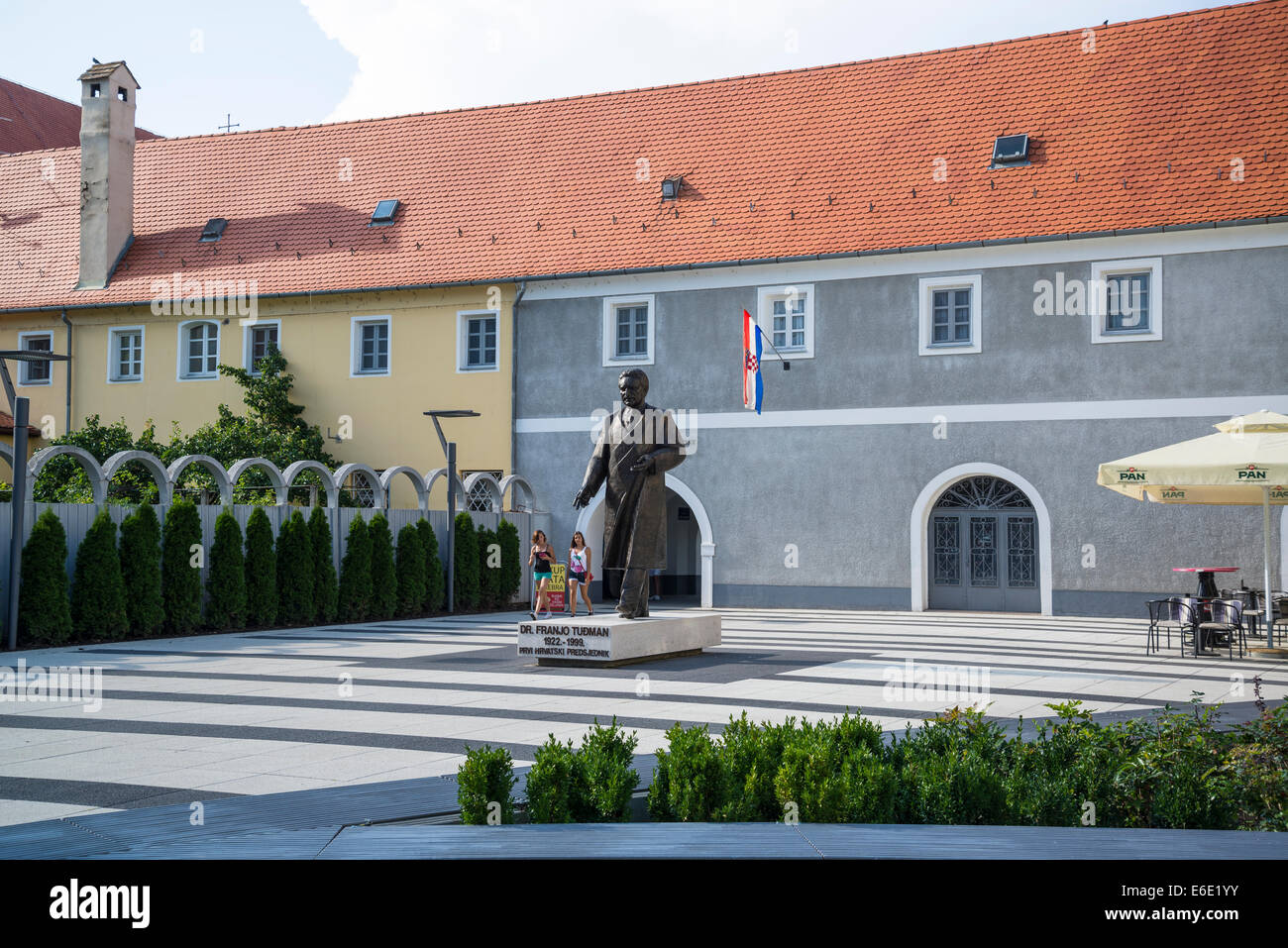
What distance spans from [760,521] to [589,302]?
20.1 feet

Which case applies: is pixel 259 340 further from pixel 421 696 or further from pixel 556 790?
pixel 556 790

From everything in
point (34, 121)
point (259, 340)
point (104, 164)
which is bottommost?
point (259, 340)

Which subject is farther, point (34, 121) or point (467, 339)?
point (34, 121)

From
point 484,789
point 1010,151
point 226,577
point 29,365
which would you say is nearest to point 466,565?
point 226,577

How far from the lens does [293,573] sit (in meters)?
20.5

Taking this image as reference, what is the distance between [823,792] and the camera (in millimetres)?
4832

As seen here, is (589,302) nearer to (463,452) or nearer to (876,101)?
(463,452)

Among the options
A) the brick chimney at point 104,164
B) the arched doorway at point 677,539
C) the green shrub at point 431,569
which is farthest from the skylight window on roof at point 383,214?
the green shrub at point 431,569

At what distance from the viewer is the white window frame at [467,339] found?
93.4 feet

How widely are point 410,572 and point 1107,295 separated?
1370cm

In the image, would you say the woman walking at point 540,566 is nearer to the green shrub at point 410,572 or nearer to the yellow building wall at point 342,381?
the green shrub at point 410,572

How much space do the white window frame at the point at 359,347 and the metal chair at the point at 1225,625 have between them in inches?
750
